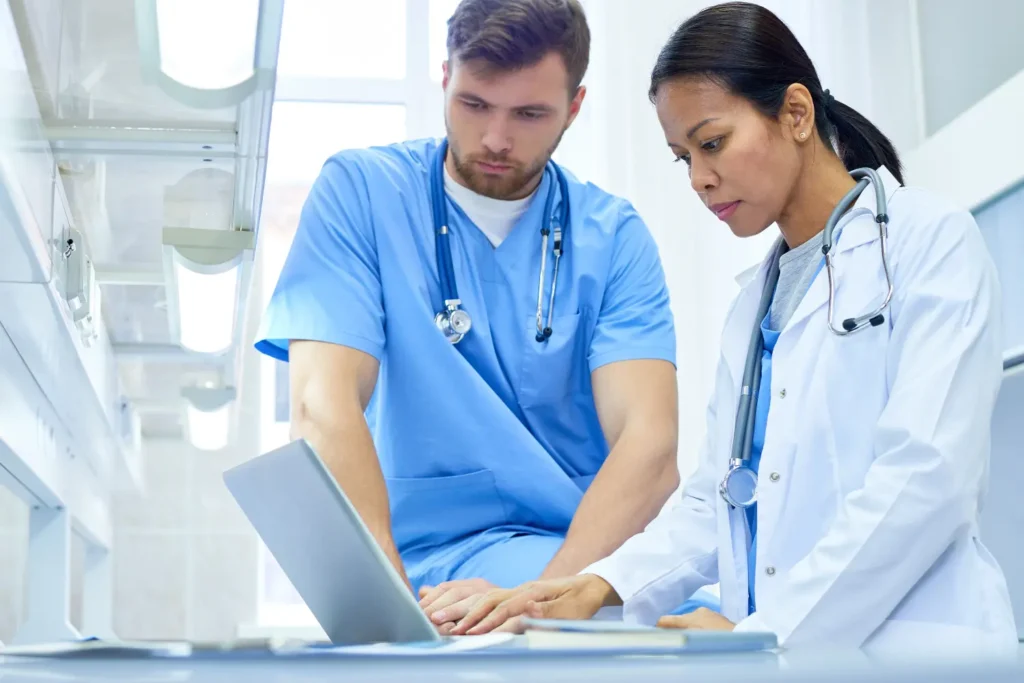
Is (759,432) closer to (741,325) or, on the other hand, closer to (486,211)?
(741,325)

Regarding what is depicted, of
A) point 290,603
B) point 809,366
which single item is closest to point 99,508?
point 290,603

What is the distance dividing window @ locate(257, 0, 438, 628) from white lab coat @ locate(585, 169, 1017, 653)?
3.00 metres

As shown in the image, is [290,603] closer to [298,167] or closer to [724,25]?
[298,167]

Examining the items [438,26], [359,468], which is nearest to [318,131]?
[438,26]

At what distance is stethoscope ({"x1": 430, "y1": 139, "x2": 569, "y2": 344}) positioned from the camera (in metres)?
1.70

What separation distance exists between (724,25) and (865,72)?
159 cm

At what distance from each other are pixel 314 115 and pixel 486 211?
263 centimetres

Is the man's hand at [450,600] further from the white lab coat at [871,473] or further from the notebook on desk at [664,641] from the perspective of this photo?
the notebook on desk at [664,641]

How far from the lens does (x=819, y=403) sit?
1249 mm

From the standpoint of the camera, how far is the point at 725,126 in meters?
1.44

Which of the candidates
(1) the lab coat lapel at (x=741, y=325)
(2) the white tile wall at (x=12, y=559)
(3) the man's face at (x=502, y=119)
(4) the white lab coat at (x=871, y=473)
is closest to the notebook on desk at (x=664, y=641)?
(4) the white lab coat at (x=871, y=473)

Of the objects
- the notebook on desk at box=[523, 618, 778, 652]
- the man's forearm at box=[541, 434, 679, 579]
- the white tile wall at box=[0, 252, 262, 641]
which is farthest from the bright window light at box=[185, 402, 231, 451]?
the notebook on desk at box=[523, 618, 778, 652]

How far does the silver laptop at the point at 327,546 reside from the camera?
0.79m

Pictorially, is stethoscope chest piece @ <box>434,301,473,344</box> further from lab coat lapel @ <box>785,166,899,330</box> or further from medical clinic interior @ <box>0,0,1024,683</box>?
lab coat lapel @ <box>785,166,899,330</box>
